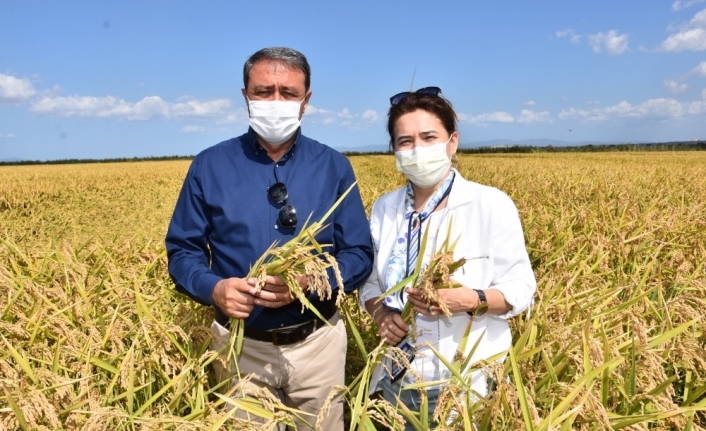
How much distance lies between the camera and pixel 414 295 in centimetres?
174

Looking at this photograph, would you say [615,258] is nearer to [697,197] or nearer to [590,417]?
[590,417]

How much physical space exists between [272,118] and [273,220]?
0.47m

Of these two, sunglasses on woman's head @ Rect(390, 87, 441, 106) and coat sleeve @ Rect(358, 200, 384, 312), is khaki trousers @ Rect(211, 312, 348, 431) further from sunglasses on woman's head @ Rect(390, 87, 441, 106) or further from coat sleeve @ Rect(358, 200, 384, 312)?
sunglasses on woman's head @ Rect(390, 87, 441, 106)

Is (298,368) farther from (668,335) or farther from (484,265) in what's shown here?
(668,335)

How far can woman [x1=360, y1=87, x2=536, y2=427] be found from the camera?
1.91 meters

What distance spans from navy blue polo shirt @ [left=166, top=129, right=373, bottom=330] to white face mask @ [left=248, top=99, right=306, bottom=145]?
10cm

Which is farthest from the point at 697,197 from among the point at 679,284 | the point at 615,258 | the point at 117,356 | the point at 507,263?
the point at 117,356

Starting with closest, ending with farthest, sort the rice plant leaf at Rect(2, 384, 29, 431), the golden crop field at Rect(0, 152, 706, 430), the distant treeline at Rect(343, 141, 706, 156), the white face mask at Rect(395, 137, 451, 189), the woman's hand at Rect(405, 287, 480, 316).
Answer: the rice plant leaf at Rect(2, 384, 29, 431) < the golden crop field at Rect(0, 152, 706, 430) < the woman's hand at Rect(405, 287, 480, 316) < the white face mask at Rect(395, 137, 451, 189) < the distant treeline at Rect(343, 141, 706, 156)

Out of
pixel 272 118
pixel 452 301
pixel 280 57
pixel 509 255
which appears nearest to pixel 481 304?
pixel 452 301

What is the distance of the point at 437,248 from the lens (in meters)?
2.00

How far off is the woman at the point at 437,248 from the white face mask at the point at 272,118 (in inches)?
18.9

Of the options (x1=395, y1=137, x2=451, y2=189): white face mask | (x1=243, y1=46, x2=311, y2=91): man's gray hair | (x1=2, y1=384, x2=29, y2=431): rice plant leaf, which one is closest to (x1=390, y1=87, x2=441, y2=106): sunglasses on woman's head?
(x1=395, y1=137, x2=451, y2=189): white face mask

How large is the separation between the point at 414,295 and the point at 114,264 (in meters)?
2.77

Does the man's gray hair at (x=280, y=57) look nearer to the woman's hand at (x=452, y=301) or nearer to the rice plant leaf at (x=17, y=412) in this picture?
the woman's hand at (x=452, y=301)
